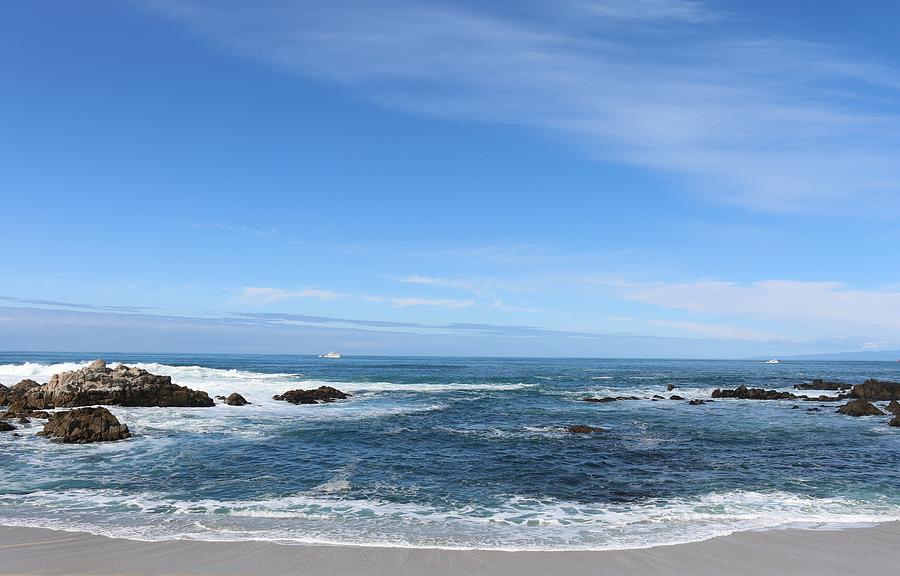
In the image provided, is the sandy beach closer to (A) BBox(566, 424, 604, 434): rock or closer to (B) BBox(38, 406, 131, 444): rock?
(B) BBox(38, 406, 131, 444): rock

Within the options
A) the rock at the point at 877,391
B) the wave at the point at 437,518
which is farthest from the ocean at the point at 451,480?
the rock at the point at 877,391

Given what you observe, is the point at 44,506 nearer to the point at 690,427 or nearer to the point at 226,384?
the point at 690,427

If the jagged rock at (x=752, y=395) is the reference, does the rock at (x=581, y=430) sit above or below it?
above

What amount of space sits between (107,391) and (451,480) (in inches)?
963

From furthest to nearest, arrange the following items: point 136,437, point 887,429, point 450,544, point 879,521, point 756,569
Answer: point 887,429 → point 136,437 → point 879,521 → point 450,544 → point 756,569

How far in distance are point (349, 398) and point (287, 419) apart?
1253cm

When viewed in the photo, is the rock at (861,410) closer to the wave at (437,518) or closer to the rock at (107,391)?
the wave at (437,518)

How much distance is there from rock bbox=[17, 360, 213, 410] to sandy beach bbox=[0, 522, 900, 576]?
22644mm

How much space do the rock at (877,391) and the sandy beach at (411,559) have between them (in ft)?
132

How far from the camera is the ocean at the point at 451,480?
11023 millimetres

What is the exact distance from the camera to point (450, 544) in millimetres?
9977

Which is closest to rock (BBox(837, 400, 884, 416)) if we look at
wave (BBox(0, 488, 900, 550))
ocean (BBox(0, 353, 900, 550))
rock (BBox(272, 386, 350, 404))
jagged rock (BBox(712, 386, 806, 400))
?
ocean (BBox(0, 353, 900, 550))

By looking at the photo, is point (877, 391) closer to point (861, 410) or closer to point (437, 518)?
point (861, 410)

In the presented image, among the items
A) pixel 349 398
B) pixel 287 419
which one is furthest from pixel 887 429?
pixel 349 398
